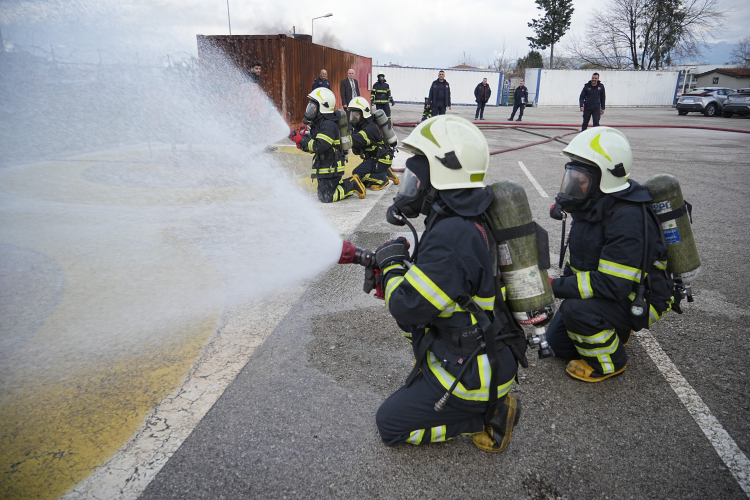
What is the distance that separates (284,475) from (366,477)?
380 mm

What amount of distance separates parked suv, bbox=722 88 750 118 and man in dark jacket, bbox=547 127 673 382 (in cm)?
2658

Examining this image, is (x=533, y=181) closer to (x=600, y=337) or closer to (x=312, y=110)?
(x=312, y=110)

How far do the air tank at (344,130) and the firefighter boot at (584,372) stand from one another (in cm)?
530

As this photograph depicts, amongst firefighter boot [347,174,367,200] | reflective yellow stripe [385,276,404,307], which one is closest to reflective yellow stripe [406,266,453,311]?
reflective yellow stripe [385,276,404,307]

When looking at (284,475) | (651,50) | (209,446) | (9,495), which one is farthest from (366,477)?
(651,50)

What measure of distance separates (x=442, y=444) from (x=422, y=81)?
1316 inches

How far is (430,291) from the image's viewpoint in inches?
75.7

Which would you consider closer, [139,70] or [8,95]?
[139,70]

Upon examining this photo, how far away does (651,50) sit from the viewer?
46.6 metres

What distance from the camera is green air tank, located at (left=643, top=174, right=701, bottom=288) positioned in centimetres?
270

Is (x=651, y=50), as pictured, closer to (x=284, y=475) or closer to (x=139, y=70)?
(x=139, y=70)

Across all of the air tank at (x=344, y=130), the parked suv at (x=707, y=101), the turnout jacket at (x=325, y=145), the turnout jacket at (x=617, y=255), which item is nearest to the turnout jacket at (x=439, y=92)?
the air tank at (x=344, y=130)

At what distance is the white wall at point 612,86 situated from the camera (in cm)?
3496

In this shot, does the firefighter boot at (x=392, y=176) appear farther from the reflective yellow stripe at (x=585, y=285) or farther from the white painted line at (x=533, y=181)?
the reflective yellow stripe at (x=585, y=285)
